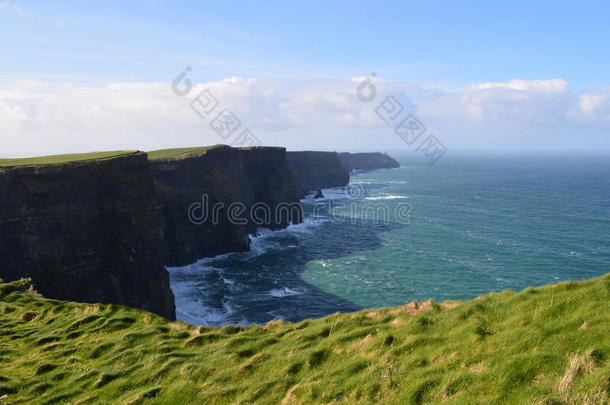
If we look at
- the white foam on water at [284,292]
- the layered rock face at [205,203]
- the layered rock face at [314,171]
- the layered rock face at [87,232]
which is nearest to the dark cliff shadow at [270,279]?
the white foam on water at [284,292]

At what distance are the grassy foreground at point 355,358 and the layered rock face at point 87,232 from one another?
30934 millimetres

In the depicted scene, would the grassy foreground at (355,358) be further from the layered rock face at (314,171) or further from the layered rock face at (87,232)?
the layered rock face at (314,171)

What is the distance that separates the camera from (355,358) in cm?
1283

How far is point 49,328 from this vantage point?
68.3 feet

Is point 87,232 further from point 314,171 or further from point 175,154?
point 314,171

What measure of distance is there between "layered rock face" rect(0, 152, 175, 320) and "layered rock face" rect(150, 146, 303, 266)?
48.8ft

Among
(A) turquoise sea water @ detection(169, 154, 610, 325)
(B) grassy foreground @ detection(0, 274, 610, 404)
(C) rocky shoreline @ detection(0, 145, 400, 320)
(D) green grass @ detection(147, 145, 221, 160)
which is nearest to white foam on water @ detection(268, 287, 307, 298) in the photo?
(A) turquoise sea water @ detection(169, 154, 610, 325)

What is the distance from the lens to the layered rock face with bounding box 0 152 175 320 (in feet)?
148

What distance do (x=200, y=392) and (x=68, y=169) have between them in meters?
46.9

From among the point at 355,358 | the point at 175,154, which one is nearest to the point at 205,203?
the point at 175,154

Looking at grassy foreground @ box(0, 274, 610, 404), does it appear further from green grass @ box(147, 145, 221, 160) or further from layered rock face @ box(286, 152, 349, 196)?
layered rock face @ box(286, 152, 349, 196)

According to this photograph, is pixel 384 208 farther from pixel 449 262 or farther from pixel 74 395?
pixel 74 395

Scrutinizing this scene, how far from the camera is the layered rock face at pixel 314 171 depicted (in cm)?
17573

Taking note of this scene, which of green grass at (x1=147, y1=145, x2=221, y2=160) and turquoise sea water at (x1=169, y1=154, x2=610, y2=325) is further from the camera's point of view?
green grass at (x1=147, y1=145, x2=221, y2=160)
